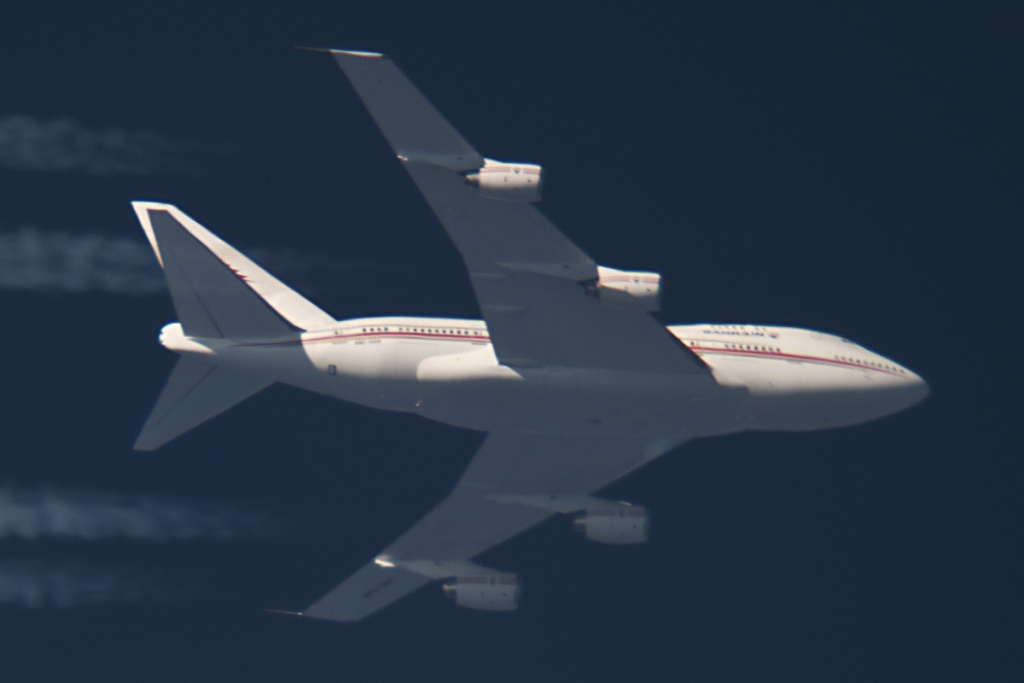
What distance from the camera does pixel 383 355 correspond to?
47.2 meters

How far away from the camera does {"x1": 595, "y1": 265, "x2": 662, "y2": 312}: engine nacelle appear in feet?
150

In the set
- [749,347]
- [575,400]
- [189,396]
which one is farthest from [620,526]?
[189,396]

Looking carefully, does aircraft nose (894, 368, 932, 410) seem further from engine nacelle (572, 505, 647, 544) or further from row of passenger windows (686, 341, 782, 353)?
engine nacelle (572, 505, 647, 544)

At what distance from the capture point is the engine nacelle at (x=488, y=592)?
2093 inches

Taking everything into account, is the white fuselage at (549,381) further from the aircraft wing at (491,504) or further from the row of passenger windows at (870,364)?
the aircraft wing at (491,504)

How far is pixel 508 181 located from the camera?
4338 centimetres

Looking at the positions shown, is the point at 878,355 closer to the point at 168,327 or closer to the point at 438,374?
the point at 438,374

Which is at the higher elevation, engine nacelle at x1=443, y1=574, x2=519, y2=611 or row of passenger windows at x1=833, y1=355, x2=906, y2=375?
row of passenger windows at x1=833, y1=355, x2=906, y2=375

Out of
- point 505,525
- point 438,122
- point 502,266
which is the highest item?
point 438,122

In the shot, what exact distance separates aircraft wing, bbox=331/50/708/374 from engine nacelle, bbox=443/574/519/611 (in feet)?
30.9

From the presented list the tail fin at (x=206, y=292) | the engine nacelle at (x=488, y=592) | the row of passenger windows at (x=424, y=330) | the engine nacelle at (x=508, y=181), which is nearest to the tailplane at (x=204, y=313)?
the tail fin at (x=206, y=292)

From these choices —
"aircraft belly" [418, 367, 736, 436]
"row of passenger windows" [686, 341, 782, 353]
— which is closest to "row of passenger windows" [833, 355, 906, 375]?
"row of passenger windows" [686, 341, 782, 353]

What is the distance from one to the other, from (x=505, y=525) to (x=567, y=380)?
8.52 m

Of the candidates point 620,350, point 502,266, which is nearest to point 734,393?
point 620,350
